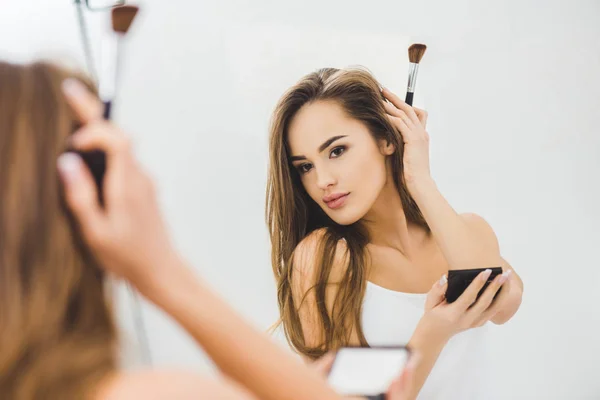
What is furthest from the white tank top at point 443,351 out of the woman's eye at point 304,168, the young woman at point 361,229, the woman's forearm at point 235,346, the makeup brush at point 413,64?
the woman's forearm at point 235,346

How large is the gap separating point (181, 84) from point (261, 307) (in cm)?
36

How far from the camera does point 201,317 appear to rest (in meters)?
0.48

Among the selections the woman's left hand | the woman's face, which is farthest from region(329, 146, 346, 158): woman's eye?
the woman's left hand

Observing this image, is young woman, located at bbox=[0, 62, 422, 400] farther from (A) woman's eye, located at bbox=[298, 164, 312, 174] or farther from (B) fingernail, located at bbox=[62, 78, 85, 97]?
(A) woman's eye, located at bbox=[298, 164, 312, 174]

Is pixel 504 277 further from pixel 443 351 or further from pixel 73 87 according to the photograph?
pixel 73 87

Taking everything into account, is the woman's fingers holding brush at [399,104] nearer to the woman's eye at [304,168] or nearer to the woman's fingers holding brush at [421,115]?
the woman's fingers holding brush at [421,115]

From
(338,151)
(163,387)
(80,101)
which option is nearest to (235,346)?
(163,387)

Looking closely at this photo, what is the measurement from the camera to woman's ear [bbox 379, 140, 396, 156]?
100 cm

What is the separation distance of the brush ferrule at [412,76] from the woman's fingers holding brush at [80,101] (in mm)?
678

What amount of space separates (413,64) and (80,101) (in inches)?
28.3

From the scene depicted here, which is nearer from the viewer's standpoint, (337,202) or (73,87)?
(73,87)

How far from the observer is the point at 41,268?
0.44m

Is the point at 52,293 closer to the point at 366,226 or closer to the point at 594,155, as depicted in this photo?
the point at 366,226

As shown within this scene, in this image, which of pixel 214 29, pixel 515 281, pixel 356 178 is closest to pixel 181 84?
pixel 214 29
